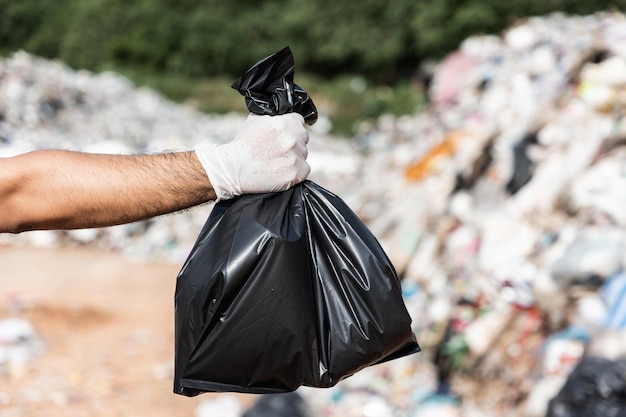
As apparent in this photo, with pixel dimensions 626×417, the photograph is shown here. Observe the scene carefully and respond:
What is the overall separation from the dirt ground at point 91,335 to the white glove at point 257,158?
9.29 feet

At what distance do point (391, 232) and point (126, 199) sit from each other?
4.61m

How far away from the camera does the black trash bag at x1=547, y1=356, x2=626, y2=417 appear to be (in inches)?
108

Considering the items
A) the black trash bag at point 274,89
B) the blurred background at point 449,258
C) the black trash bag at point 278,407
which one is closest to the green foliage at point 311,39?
the blurred background at point 449,258

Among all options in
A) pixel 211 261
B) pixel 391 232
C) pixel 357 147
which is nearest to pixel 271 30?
pixel 357 147

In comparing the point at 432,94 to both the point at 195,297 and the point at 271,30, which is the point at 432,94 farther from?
the point at 271,30

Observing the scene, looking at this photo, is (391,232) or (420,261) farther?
(391,232)

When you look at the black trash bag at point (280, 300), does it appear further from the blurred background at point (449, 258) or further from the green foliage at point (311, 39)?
the green foliage at point (311, 39)

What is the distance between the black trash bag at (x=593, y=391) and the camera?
2748 millimetres

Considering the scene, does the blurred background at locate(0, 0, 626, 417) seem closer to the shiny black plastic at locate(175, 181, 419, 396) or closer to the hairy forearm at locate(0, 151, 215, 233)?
the shiny black plastic at locate(175, 181, 419, 396)

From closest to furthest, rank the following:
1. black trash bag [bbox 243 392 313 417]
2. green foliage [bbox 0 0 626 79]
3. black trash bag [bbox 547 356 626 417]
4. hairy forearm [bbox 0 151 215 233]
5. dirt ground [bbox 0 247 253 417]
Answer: hairy forearm [bbox 0 151 215 233] → black trash bag [bbox 547 356 626 417] → black trash bag [bbox 243 392 313 417] → dirt ground [bbox 0 247 253 417] → green foliage [bbox 0 0 626 79]

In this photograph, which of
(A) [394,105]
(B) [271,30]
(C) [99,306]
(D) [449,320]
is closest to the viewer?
(D) [449,320]

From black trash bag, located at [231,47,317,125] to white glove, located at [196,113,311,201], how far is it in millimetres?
44

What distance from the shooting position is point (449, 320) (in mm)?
4355

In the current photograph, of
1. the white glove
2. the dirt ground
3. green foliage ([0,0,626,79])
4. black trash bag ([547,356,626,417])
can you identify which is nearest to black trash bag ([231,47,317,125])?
the white glove
